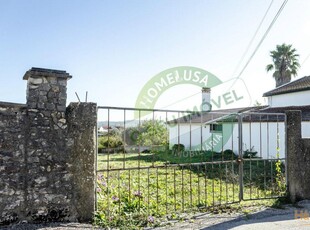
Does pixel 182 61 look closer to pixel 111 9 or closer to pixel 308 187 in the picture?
pixel 111 9

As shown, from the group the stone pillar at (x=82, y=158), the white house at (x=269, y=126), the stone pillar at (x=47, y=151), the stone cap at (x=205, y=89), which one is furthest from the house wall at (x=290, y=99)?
the stone pillar at (x=47, y=151)

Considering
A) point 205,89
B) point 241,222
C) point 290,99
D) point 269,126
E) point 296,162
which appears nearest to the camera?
point 241,222

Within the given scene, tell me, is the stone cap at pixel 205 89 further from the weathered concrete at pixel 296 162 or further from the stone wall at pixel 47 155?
the stone wall at pixel 47 155

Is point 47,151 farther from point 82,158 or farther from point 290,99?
point 290,99

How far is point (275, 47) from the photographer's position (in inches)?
1027

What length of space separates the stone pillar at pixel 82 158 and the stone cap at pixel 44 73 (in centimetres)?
51

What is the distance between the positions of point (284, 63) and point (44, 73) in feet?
87.9

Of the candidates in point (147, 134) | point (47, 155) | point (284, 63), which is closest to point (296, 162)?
point (47, 155)

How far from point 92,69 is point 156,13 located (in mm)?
3409

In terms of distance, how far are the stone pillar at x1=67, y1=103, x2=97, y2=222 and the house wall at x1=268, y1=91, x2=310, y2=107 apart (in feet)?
52.1

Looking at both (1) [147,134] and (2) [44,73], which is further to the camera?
(1) [147,134]

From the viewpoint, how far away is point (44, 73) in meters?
3.90

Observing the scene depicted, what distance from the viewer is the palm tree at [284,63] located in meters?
25.2

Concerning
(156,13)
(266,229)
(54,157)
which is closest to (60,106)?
(54,157)
